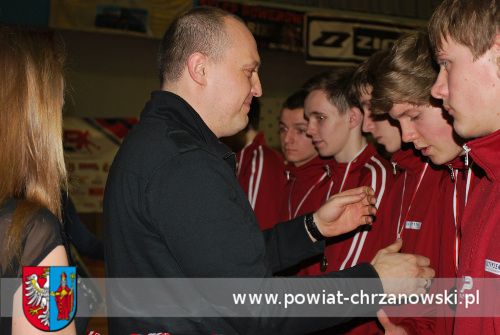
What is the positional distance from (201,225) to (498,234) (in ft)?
2.96

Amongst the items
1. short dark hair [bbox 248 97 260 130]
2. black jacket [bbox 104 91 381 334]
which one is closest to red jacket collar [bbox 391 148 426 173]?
black jacket [bbox 104 91 381 334]

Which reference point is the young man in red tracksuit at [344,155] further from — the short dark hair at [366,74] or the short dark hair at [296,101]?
the short dark hair at [296,101]

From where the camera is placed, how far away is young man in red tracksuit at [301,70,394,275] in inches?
118

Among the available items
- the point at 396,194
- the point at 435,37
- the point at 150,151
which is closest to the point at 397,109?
the point at 396,194

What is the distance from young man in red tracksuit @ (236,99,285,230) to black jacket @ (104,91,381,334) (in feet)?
8.50

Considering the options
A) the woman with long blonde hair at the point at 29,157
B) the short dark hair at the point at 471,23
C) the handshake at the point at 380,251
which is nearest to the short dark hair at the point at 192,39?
the woman with long blonde hair at the point at 29,157

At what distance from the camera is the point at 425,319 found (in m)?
2.32

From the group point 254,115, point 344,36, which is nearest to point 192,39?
point 254,115

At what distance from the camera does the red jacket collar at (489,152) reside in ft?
5.79

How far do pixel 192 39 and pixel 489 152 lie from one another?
1.12m

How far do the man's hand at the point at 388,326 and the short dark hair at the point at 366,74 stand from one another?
1.18m

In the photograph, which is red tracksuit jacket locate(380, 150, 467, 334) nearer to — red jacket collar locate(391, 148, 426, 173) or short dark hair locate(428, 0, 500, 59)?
red jacket collar locate(391, 148, 426, 173)

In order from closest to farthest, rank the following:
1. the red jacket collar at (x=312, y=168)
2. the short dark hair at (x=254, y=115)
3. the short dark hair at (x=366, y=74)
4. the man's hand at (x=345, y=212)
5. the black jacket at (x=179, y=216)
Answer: the black jacket at (x=179, y=216) < the man's hand at (x=345, y=212) < the short dark hair at (x=366, y=74) < the red jacket collar at (x=312, y=168) < the short dark hair at (x=254, y=115)

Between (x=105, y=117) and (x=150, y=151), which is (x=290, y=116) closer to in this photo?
(x=150, y=151)
